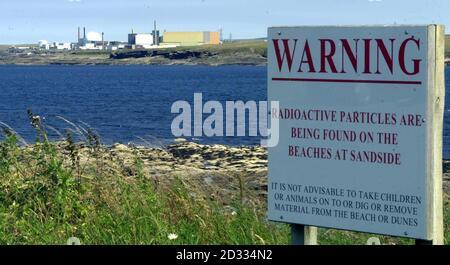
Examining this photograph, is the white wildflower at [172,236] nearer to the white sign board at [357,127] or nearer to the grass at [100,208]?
the grass at [100,208]

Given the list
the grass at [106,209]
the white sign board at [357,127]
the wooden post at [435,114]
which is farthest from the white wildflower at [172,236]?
the wooden post at [435,114]

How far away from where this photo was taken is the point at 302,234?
6078 millimetres

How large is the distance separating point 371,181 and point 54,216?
11.3 ft

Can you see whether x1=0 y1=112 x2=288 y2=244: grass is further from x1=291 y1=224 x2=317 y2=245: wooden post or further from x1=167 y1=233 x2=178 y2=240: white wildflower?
x1=291 y1=224 x2=317 y2=245: wooden post

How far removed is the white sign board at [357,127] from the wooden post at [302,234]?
172 mm

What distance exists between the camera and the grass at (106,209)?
23.9ft

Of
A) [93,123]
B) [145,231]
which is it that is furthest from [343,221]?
[93,123]

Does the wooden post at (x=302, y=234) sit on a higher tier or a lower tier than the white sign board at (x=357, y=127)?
lower

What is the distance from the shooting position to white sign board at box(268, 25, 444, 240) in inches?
213

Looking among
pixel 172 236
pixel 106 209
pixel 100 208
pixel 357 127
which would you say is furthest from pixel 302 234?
pixel 100 208

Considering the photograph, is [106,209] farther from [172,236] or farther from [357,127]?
[357,127]

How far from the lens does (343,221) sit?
5.70m

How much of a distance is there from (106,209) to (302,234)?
2.50 meters
